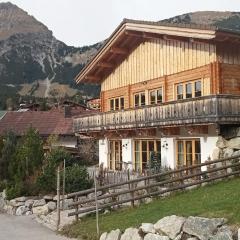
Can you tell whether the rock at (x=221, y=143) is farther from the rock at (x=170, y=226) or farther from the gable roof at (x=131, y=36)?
the rock at (x=170, y=226)

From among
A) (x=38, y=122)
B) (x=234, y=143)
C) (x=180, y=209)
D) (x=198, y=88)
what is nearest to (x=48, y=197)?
(x=234, y=143)

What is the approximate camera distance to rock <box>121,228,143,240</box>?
1407cm

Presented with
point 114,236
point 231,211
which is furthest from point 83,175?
point 231,211

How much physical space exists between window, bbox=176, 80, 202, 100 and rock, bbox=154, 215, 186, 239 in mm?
12631

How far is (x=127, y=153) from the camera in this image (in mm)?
31234

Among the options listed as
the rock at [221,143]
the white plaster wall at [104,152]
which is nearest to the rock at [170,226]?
the rock at [221,143]

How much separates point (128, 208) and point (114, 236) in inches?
165

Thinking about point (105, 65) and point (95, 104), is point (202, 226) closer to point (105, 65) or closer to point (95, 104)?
point (105, 65)

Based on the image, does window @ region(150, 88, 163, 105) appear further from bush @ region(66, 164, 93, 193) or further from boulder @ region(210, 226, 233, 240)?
boulder @ region(210, 226, 233, 240)

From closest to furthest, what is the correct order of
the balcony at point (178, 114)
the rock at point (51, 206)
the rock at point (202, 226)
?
the rock at point (202, 226)
the balcony at point (178, 114)
the rock at point (51, 206)

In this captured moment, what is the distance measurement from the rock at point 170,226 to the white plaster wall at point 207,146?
1048 centimetres

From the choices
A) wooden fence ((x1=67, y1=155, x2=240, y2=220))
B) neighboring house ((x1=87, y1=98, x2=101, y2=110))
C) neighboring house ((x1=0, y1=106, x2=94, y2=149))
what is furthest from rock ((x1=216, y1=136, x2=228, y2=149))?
neighboring house ((x1=87, y1=98, x2=101, y2=110))

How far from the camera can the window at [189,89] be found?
25.5 m

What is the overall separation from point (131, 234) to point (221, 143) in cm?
1015
